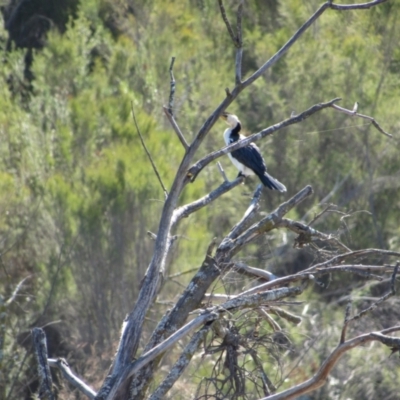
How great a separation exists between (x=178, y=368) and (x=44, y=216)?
6937 mm

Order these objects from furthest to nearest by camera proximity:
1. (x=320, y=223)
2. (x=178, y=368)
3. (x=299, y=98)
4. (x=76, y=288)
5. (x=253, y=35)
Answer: (x=253, y=35), (x=299, y=98), (x=320, y=223), (x=76, y=288), (x=178, y=368)

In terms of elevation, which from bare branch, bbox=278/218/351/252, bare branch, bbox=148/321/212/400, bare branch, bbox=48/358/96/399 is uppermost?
bare branch, bbox=278/218/351/252

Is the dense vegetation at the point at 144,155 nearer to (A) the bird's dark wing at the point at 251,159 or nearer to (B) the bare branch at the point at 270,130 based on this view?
(A) the bird's dark wing at the point at 251,159

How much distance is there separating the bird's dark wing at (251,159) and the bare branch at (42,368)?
14.4ft

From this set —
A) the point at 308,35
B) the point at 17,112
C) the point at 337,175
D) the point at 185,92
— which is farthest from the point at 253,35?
the point at 17,112

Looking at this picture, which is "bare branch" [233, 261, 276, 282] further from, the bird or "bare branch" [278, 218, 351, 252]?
the bird

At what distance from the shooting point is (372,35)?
11891 millimetres

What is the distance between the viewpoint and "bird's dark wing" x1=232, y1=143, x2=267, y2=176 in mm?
7344

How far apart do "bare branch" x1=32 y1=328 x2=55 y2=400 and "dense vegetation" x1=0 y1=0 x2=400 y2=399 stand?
387 centimetres

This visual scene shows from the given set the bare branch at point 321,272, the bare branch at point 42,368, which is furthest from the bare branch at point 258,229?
the bare branch at point 42,368

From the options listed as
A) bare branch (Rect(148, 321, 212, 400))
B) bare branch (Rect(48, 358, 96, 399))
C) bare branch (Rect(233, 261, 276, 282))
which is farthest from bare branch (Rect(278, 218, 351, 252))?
bare branch (Rect(48, 358, 96, 399))

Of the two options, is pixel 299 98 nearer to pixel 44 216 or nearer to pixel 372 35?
pixel 372 35

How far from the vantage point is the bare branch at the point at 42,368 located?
305 cm

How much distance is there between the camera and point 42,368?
10.1 feet
